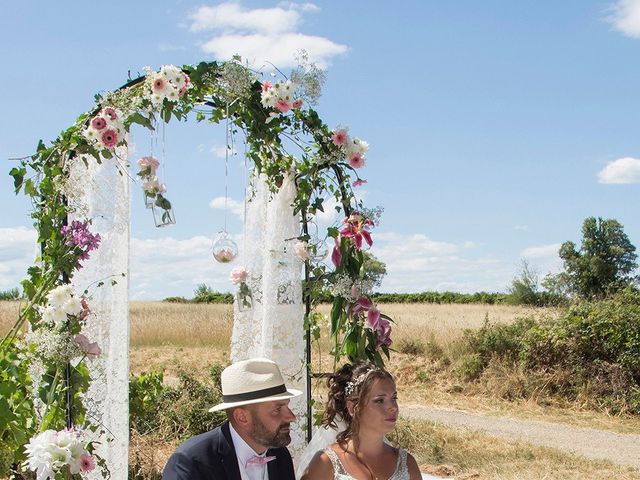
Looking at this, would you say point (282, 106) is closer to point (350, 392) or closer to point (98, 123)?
point (98, 123)

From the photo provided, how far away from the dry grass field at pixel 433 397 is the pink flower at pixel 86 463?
141 cm

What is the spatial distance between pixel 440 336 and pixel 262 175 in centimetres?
930

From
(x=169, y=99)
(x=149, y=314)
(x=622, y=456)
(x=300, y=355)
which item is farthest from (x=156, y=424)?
(x=149, y=314)

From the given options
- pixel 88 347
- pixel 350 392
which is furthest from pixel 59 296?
pixel 350 392

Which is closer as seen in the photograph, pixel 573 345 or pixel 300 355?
pixel 300 355

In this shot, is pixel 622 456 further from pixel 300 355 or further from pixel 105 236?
pixel 105 236

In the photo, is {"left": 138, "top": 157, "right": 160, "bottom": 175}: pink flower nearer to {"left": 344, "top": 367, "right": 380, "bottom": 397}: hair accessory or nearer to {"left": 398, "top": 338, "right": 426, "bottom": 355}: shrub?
{"left": 344, "top": 367, "right": 380, "bottom": 397}: hair accessory

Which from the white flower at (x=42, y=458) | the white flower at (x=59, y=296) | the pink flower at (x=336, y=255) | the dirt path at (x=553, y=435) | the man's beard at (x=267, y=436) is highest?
the pink flower at (x=336, y=255)

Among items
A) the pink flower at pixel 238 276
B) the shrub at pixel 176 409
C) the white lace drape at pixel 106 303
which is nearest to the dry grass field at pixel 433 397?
the shrub at pixel 176 409

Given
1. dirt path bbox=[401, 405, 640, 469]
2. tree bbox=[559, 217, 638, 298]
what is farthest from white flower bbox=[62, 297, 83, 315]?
tree bbox=[559, 217, 638, 298]

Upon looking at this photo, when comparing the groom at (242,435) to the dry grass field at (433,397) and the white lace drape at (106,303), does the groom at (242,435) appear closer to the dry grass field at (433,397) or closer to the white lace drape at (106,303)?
the white lace drape at (106,303)

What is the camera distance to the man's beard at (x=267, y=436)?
307cm

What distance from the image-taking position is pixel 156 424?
685cm

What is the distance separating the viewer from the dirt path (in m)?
8.59
